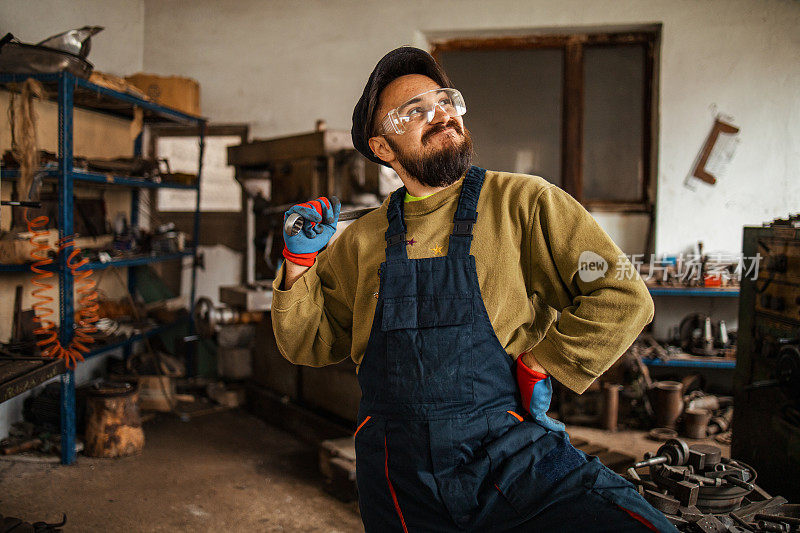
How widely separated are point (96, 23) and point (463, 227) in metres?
4.49

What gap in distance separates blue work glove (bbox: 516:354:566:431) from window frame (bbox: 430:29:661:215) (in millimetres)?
3851

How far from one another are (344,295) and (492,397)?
53cm

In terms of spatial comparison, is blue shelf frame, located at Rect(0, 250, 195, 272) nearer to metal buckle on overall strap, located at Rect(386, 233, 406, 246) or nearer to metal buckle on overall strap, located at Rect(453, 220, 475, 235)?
metal buckle on overall strap, located at Rect(386, 233, 406, 246)

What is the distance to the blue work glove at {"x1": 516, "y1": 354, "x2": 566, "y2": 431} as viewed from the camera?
1521mm

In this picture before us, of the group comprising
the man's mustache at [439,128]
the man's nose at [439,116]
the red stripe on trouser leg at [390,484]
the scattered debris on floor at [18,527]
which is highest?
the man's nose at [439,116]

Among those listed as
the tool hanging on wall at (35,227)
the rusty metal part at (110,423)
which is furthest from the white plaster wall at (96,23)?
the rusty metal part at (110,423)

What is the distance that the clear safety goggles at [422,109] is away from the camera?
1724 mm

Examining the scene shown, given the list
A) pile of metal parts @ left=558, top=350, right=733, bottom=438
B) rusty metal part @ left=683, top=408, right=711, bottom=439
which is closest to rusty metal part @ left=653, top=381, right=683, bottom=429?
pile of metal parts @ left=558, top=350, right=733, bottom=438

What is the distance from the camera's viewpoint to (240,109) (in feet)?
17.9

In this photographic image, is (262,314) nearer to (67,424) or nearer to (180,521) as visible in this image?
(67,424)

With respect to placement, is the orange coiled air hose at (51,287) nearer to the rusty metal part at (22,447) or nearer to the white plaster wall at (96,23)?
the rusty metal part at (22,447)

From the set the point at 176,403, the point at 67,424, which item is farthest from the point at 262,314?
the point at 67,424

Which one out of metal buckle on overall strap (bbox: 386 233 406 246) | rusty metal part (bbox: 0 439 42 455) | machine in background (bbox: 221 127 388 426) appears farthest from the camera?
machine in background (bbox: 221 127 388 426)

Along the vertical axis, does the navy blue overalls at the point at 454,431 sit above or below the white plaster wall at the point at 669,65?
below
